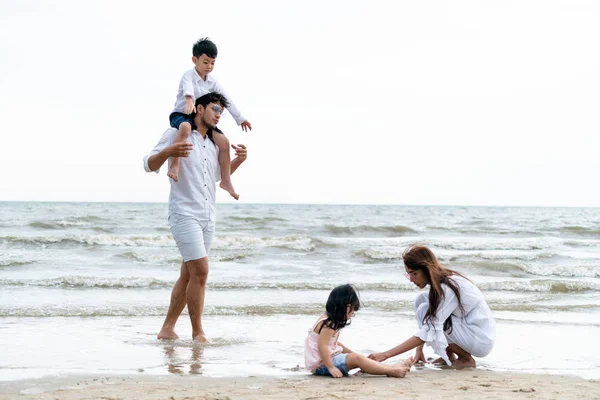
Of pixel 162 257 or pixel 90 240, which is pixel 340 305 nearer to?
pixel 162 257

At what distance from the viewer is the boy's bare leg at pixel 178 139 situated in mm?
5070

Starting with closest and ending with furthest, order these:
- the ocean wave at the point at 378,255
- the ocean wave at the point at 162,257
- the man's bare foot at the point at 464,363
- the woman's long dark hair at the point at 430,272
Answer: the woman's long dark hair at the point at 430,272
the man's bare foot at the point at 464,363
the ocean wave at the point at 162,257
the ocean wave at the point at 378,255

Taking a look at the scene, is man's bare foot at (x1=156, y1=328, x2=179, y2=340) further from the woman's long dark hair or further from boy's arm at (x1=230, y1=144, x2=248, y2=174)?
the woman's long dark hair

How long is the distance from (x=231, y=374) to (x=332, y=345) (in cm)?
69

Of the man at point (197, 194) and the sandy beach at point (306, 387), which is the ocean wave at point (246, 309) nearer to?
the man at point (197, 194)

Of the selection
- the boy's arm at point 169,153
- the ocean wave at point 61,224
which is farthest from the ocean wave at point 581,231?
the boy's arm at point 169,153

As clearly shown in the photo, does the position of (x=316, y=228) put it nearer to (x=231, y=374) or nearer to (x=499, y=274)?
(x=499, y=274)

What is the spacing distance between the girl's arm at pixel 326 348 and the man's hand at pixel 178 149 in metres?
1.57

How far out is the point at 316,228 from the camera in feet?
84.7

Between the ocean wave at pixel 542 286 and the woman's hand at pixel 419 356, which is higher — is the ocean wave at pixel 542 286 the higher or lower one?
the lower one

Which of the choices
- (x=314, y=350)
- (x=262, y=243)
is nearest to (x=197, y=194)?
(x=314, y=350)

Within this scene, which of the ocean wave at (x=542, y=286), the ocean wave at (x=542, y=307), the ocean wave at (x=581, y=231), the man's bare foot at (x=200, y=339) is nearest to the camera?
the man's bare foot at (x=200, y=339)

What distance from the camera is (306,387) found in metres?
4.08

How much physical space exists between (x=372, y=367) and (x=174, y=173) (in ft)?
6.49
